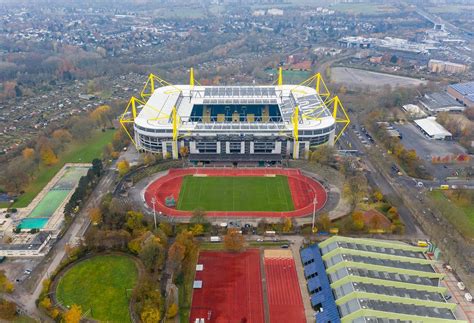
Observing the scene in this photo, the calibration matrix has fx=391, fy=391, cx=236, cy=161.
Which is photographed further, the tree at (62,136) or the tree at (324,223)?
the tree at (62,136)

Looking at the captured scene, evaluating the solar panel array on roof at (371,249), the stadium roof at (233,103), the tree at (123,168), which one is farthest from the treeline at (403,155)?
the tree at (123,168)

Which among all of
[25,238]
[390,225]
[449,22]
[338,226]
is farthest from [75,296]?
[449,22]

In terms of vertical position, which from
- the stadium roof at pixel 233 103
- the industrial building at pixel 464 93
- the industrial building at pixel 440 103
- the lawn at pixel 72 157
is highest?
the stadium roof at pixel 233 103

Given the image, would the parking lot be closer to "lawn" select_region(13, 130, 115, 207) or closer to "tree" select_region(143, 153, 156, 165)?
"tree" select_region(143, 153, 156, 165)

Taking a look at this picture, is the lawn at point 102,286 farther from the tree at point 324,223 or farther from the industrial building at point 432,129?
the industrial building at point 432,129

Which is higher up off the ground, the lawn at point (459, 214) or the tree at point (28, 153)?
the tree at point (28, 153)

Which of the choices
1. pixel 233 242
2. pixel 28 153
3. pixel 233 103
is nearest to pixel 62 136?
pixel 28 153
